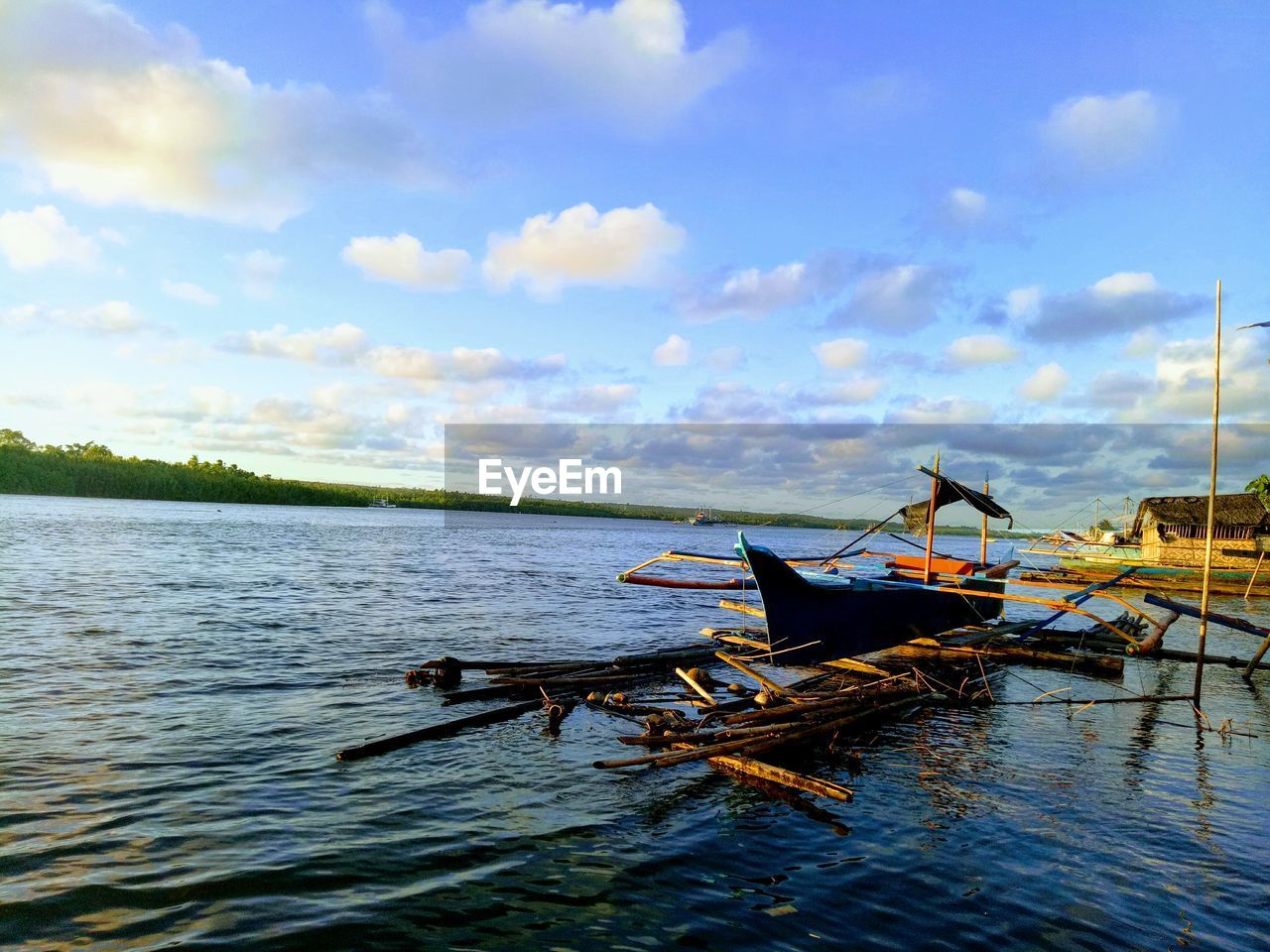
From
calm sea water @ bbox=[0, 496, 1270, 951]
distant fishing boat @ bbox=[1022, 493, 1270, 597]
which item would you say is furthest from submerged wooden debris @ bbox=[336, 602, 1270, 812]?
distant fishing boat @ bbox=[1022, 493, 1270, 597]

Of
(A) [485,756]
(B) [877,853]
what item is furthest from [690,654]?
(B) [877,853]

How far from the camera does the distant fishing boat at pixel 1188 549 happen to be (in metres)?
46.4

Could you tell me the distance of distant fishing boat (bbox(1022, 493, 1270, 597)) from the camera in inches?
1826

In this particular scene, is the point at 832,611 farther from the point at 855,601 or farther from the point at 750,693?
the point at 750,693

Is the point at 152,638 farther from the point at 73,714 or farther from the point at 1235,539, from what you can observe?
the point at 1235,539

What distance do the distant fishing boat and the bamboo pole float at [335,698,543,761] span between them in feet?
133

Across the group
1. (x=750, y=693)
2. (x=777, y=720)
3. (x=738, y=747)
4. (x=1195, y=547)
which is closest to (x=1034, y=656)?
(x=750, y=693)

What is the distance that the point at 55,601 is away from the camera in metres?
25.1

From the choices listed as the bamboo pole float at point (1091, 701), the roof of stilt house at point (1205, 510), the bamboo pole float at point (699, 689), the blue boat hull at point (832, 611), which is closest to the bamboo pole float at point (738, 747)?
the bamboo pole float at point (699, 689)

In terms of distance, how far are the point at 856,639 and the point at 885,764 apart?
624cm

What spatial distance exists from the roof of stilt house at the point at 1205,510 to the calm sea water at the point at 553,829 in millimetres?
41344

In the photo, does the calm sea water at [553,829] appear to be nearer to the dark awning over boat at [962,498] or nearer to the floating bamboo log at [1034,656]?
the floating bamboo log at [1034,656]

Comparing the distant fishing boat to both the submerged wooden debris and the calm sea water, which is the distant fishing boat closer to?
the submerged wooden debris

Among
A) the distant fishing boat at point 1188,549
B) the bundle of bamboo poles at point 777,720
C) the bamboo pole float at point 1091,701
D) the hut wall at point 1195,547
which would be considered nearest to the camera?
the bundle of bamboo poles at point 777,720
